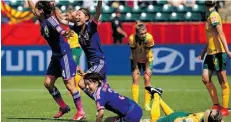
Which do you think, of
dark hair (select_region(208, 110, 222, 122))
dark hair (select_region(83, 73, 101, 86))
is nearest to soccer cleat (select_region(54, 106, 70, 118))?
dark hair (select_region(83, 73, 101, 86))

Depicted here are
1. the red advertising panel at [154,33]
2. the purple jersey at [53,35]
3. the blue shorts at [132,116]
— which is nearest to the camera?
the blue shorts at [132,116]

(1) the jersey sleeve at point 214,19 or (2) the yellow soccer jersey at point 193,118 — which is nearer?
(2) the yellow soccer jersey at point 193,118

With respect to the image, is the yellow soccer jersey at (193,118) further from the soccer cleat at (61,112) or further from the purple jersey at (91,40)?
the soccer cleat at (61,112)

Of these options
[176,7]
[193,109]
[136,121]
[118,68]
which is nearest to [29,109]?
[193,109]

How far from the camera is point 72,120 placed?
475 inches

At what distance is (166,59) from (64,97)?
813cm

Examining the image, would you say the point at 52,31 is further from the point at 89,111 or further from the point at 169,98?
the point at 169,98

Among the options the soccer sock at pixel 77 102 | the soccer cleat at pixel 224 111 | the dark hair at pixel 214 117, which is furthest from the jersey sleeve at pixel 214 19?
the dark hair at pixel 214 117

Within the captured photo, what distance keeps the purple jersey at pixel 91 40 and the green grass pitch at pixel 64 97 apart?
1.10 meters

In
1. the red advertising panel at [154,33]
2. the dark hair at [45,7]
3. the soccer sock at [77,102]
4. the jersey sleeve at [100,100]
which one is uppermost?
the dark hair at [45,7]

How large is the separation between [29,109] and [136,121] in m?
4.74

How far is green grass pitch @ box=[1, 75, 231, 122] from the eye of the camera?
42.9 ft

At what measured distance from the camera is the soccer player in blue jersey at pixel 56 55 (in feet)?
39.0

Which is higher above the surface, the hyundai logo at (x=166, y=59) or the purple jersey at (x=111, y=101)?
the purple jersey at (x=111, y=101)
